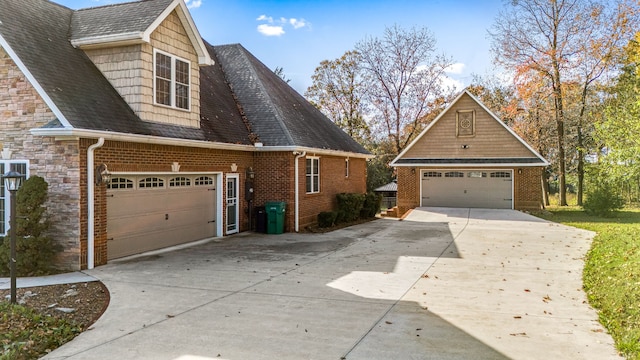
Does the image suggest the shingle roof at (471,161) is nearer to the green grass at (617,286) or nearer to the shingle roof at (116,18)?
the green grass at (617,286)

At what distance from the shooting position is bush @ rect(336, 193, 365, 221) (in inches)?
791

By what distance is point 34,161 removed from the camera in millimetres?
9734

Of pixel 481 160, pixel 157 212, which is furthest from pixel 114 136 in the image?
pixel 481 160

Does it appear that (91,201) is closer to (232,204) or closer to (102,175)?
(102,175)

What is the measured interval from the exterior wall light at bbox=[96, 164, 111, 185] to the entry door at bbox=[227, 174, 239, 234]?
523 centimetres

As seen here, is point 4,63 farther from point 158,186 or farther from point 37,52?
point 158,186

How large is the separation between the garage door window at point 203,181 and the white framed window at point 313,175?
14.6 ft

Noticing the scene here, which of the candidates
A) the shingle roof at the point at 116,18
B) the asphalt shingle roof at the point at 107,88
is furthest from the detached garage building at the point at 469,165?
the shingle roof at the point at 116,18

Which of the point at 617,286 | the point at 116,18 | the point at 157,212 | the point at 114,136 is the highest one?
the point at 116,18


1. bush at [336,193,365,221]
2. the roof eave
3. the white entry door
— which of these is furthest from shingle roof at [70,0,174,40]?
bush at [336,193,365,221]

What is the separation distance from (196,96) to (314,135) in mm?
6543

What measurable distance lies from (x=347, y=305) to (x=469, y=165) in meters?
18.9

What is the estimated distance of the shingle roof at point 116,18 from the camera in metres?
11.3

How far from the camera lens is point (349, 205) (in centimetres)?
2033
